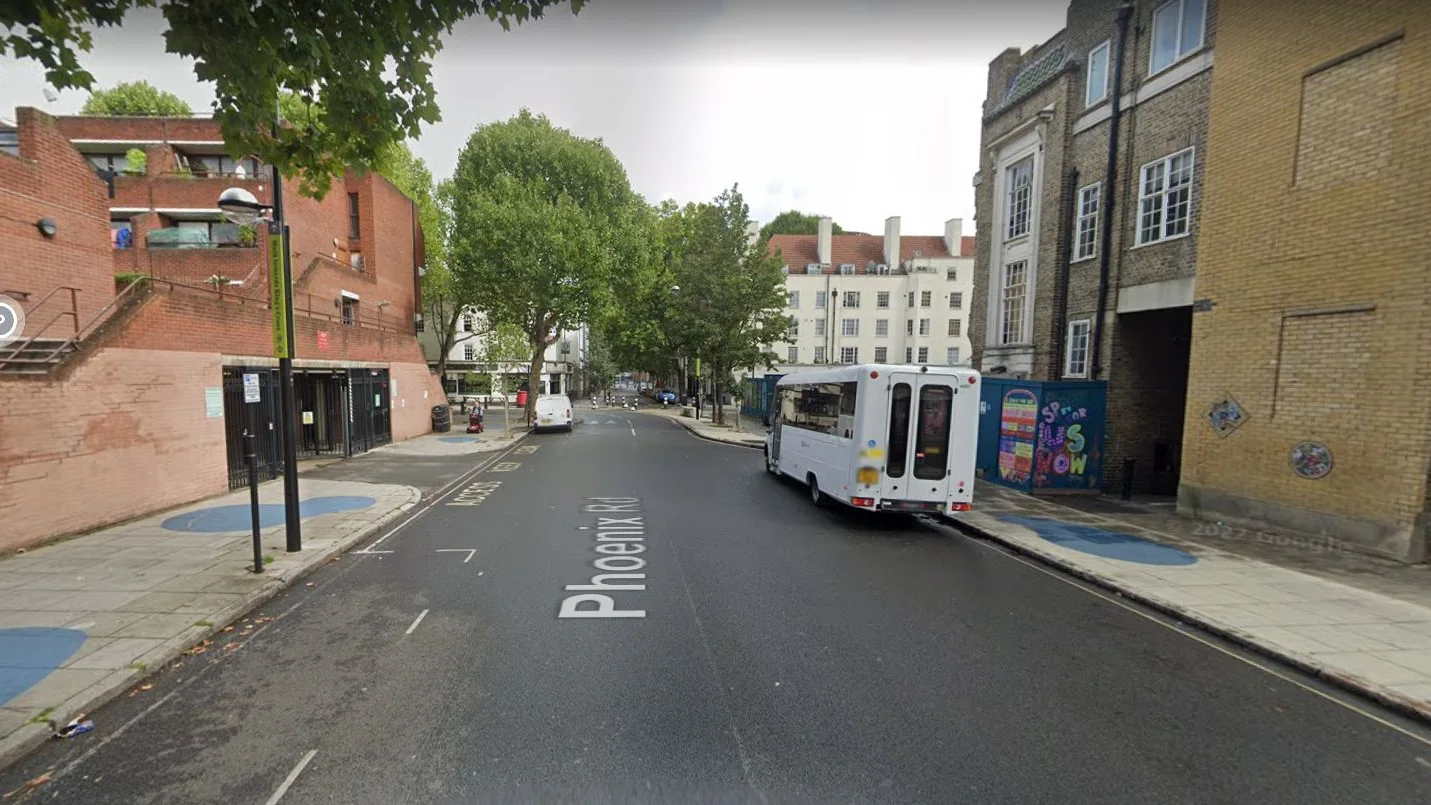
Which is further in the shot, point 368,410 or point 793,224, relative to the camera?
point 793,224

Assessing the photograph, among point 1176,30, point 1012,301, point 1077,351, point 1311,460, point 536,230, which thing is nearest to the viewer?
point 1311,460

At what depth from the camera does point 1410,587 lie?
704 cm

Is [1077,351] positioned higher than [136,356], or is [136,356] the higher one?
[1077,351]

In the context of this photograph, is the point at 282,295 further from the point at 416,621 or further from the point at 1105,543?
the point at 1105,543

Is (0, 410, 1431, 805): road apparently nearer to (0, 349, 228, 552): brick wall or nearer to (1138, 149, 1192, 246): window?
(0, 349, 228, 552): brick wall

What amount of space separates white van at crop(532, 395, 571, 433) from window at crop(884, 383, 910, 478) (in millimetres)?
20538

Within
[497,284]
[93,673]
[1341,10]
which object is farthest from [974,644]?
[497,284]

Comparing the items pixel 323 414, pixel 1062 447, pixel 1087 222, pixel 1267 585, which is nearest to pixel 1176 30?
pixel 1087 222

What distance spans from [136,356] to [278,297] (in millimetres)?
4410

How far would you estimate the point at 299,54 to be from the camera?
16.1 ft

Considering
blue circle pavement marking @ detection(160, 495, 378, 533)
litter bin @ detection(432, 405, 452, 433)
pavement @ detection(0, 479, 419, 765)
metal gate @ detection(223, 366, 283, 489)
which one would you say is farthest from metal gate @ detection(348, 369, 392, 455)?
pavement @ detection(0, 479, 419, 765)

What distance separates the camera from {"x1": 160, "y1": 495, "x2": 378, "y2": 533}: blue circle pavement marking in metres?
8.91

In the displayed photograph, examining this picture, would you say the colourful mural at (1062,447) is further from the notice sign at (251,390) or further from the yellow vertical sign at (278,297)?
the notice sign at (251,390)

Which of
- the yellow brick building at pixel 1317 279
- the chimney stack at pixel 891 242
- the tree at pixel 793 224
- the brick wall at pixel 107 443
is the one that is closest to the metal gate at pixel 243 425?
the brick wall at pixel 107 443
